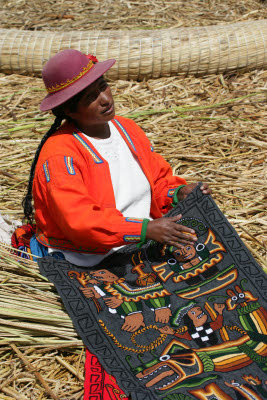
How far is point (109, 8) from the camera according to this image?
6574 mm

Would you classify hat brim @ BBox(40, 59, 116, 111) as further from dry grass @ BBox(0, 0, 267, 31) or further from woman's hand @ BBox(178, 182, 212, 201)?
dry grass @ BBox(0, 0, 267, 31)

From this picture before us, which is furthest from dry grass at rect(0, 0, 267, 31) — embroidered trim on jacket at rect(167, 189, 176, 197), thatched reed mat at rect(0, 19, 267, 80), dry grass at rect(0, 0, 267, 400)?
embroidered trim on jacket at rect(167, 189, 176, 197)

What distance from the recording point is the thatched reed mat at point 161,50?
499cm

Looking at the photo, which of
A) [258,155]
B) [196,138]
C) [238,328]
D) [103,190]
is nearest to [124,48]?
[196,138]

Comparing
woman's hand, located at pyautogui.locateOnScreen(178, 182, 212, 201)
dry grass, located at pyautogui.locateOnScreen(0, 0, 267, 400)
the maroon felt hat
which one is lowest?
dry grass, located at pyautogui.locateOnScreen(0, 0, 267, 400)

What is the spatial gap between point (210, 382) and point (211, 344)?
0.81 feet

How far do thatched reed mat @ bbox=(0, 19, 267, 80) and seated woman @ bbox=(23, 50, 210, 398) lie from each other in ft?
7.54

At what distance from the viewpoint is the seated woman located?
2.40m

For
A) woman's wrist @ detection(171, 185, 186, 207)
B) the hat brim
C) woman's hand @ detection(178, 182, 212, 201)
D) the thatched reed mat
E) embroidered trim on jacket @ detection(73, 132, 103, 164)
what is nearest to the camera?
the hat brim

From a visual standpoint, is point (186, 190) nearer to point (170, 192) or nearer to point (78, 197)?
point (170, 192)

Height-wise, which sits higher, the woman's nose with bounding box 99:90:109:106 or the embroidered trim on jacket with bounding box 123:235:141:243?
the woman's nose with bounding box 99:90:109:106

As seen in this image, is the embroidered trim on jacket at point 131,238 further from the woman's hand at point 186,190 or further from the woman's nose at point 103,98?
the woman's nose at point 103,98

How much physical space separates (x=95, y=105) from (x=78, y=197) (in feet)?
1.58

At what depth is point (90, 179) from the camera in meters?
2.56
